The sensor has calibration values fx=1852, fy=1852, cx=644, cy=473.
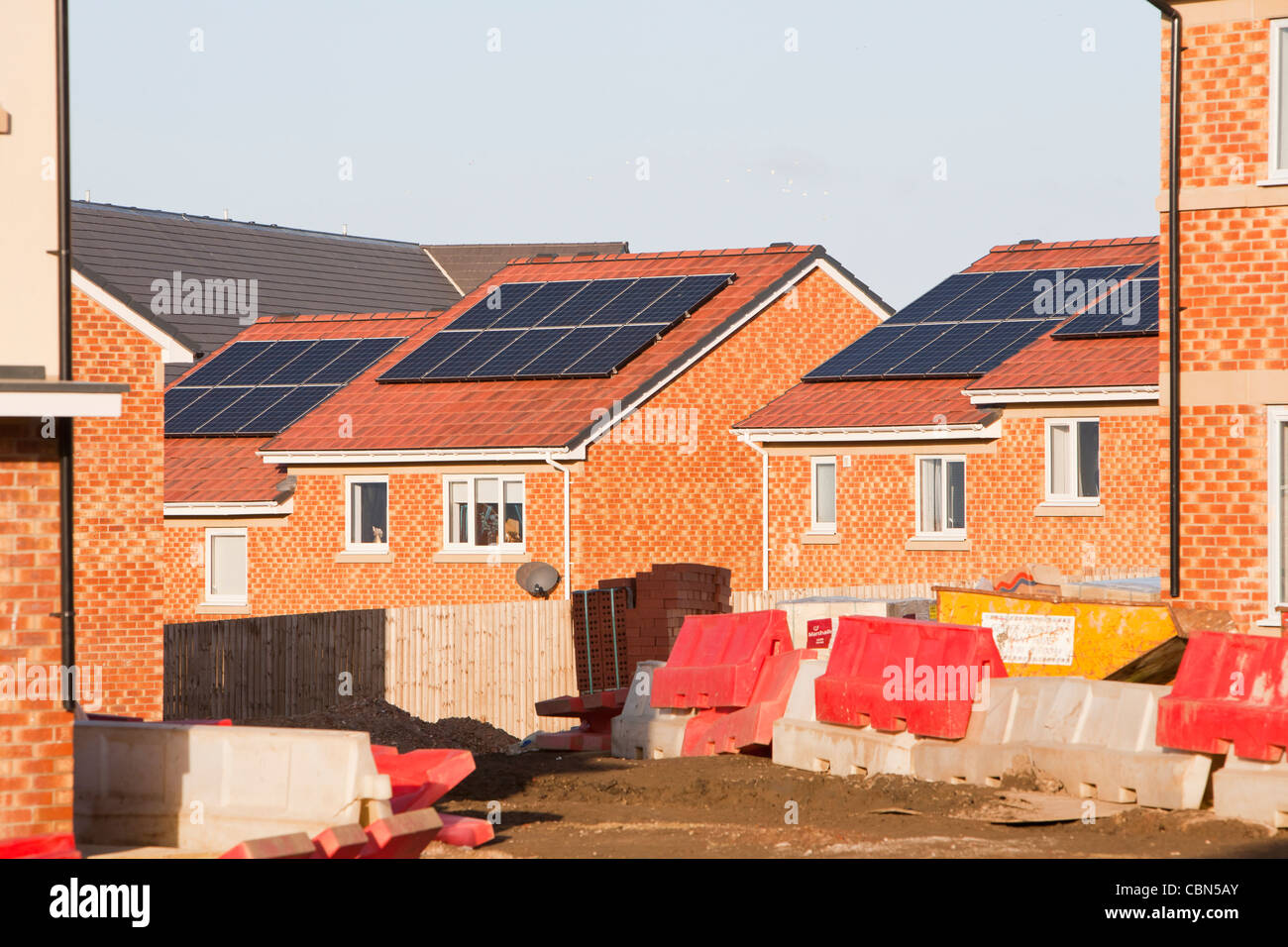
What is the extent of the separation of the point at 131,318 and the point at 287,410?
14.0m

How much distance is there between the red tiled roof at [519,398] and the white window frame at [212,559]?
1.93 meters

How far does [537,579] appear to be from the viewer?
28.3 m

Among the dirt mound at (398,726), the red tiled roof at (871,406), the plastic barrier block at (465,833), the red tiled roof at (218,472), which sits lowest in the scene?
the dirt mound at (398,726)

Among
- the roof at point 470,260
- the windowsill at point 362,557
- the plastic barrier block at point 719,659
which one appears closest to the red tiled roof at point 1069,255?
the windowsill at point 362,557

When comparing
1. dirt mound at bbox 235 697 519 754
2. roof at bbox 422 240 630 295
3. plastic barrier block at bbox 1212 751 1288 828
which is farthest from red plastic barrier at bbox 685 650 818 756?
roof at bbox 422 240 630 295

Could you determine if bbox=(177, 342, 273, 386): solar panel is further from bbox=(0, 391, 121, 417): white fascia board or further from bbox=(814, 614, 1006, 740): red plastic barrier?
bbox=(0, 391, 121, 417): white fascia board

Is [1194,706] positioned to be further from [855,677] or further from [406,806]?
[406,806]

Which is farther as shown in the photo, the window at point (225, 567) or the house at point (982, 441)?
the window at point (225, 567)

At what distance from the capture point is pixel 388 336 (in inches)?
1496

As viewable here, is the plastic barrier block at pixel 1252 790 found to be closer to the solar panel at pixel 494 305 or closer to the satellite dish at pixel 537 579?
the satellite dish at pixel 537 579

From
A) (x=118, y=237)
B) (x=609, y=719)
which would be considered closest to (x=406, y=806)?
(x=609, y=719)

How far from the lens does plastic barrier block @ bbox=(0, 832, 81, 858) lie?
11023 millimetres

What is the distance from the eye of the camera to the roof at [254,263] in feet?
179
